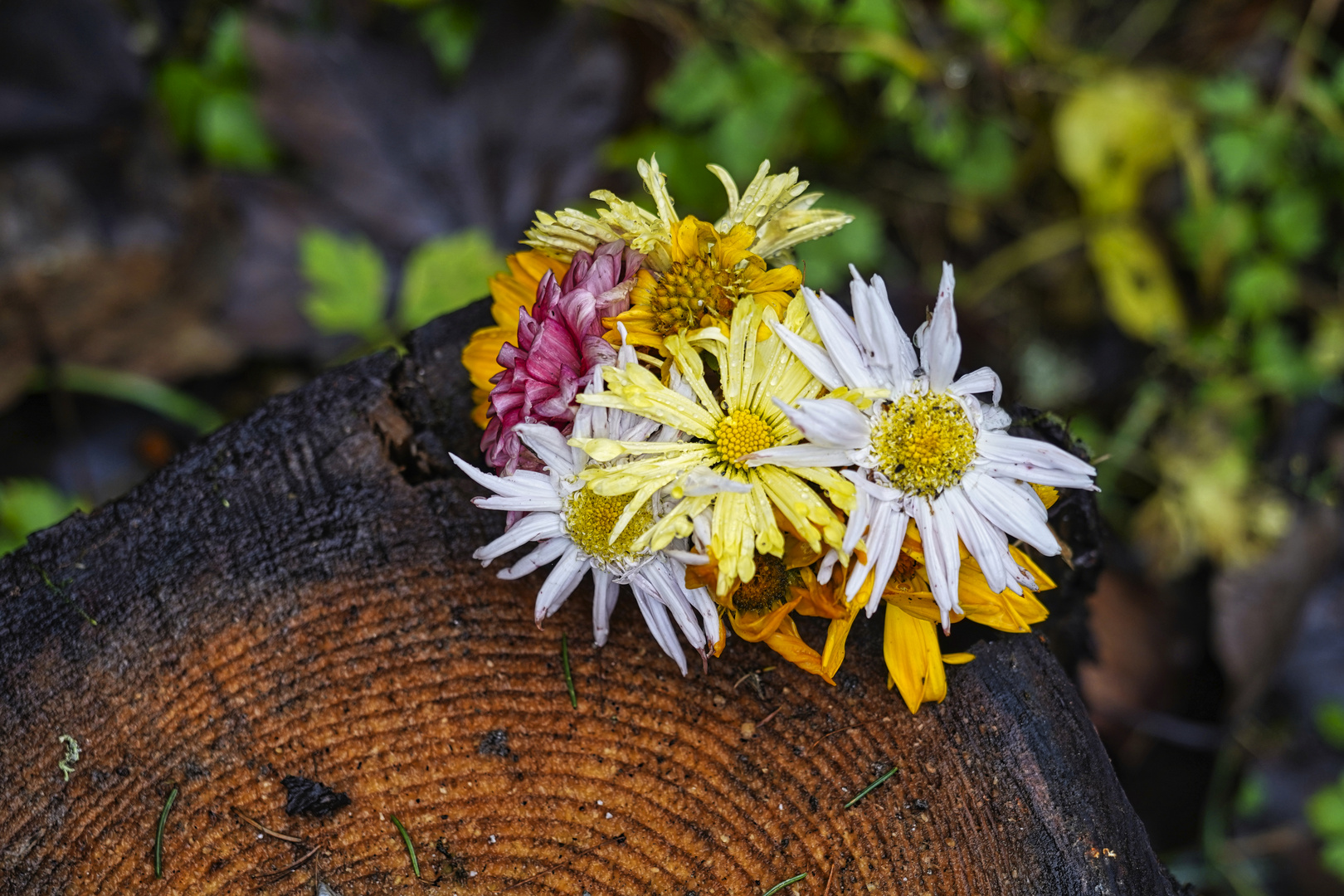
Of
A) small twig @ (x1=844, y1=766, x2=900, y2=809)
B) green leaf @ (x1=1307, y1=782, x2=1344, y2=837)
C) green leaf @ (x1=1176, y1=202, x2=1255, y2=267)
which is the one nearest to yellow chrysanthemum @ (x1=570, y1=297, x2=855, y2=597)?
small twig @ (x1=844, y1=766, x2=900, y2=809)

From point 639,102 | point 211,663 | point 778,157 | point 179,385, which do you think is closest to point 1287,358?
point 778,157

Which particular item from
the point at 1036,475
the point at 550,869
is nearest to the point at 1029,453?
the point at 1036,475

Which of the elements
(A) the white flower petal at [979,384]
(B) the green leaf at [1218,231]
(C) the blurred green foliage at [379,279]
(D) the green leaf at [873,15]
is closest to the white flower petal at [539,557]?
(A) the white flower petal at [979,384]

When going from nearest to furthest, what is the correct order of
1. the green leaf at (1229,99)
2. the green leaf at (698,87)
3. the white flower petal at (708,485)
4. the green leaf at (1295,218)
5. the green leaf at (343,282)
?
1. the white flower petal at (708,485)
2. the green leaf at (343,282)
3. the green leaf at (698,87)
4. the green leaf at (1229,99)
5. the green leaf at (1295,218)

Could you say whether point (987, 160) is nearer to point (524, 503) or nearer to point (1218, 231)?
point (1218, 231)

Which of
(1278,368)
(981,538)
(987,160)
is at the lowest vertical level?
(981,538)

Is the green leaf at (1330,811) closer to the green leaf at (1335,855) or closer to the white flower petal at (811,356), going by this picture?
the green leaf at (1335,855)
